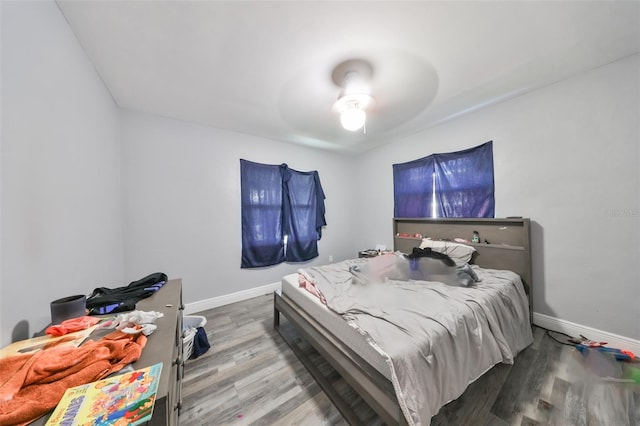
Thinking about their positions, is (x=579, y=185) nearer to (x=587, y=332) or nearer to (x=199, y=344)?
(x=587, y=332)

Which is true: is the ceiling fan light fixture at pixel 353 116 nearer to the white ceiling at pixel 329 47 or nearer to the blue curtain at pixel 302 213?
the white ceiling at pixel 329 47

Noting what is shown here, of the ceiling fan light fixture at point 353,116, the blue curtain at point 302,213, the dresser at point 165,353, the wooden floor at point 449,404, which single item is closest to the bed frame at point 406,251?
the wooden floor at point 449,404

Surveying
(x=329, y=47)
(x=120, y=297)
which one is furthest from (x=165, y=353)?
(x=329, y=47)

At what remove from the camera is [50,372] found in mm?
687

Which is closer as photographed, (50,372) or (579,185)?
(50,372)

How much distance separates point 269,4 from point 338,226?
3.47 m

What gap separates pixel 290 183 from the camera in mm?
3578

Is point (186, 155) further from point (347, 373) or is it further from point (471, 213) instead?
point (471, 213)

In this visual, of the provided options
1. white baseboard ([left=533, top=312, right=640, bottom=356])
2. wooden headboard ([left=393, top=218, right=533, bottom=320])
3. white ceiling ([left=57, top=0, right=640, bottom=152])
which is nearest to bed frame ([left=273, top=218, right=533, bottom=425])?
wooden headboard ([left=393, top=218, right=533, bottom=320])

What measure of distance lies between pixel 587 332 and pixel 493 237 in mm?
1098

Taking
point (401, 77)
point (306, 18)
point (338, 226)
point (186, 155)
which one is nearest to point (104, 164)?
point (186, 155)

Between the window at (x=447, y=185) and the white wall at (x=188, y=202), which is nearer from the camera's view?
the white wall at (x=188, y=202)

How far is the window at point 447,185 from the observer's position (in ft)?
8.43

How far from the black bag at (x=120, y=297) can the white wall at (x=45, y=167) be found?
16 cm
